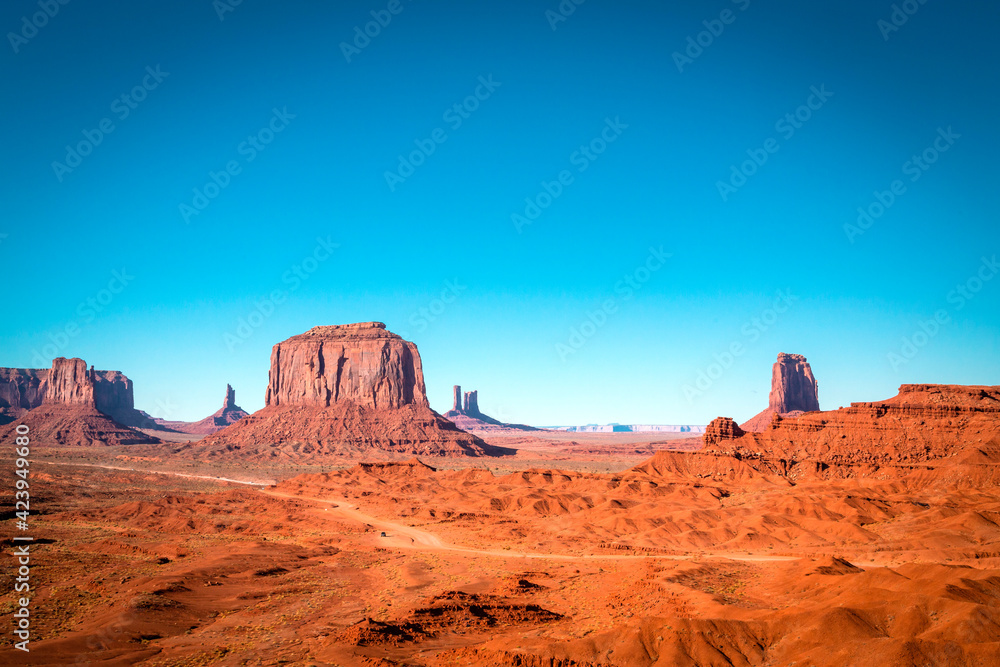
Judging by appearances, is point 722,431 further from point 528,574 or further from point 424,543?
point 528,574

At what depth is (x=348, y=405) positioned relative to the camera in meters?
167

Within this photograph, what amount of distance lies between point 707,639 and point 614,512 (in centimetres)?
3834

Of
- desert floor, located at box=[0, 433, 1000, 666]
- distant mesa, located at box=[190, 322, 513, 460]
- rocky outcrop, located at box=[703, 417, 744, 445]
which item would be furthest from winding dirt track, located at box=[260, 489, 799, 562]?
distant mesa, located at box=[190, 322, 513, 460]

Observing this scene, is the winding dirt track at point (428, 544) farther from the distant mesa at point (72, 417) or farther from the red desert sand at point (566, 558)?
the distant mesa at point (72, 417)

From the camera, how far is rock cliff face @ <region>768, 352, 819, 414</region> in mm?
190500

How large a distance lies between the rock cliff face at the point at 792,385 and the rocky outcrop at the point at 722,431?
107701 millimetres

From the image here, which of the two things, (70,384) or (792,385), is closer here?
(70,384)

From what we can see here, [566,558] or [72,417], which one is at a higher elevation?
[72,417]

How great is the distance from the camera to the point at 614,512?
59250 mm

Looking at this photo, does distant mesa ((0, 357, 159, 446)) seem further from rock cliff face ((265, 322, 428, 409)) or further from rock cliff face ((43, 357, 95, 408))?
rock cliff face ((265, 322, 428, 409))

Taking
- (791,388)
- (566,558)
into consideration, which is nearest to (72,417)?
(566,558)

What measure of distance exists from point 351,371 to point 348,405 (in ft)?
30.4

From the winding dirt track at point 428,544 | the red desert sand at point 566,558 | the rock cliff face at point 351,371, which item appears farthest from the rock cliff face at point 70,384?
the winding dirt track at point 428,544

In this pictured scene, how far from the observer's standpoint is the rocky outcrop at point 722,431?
90938 mm
